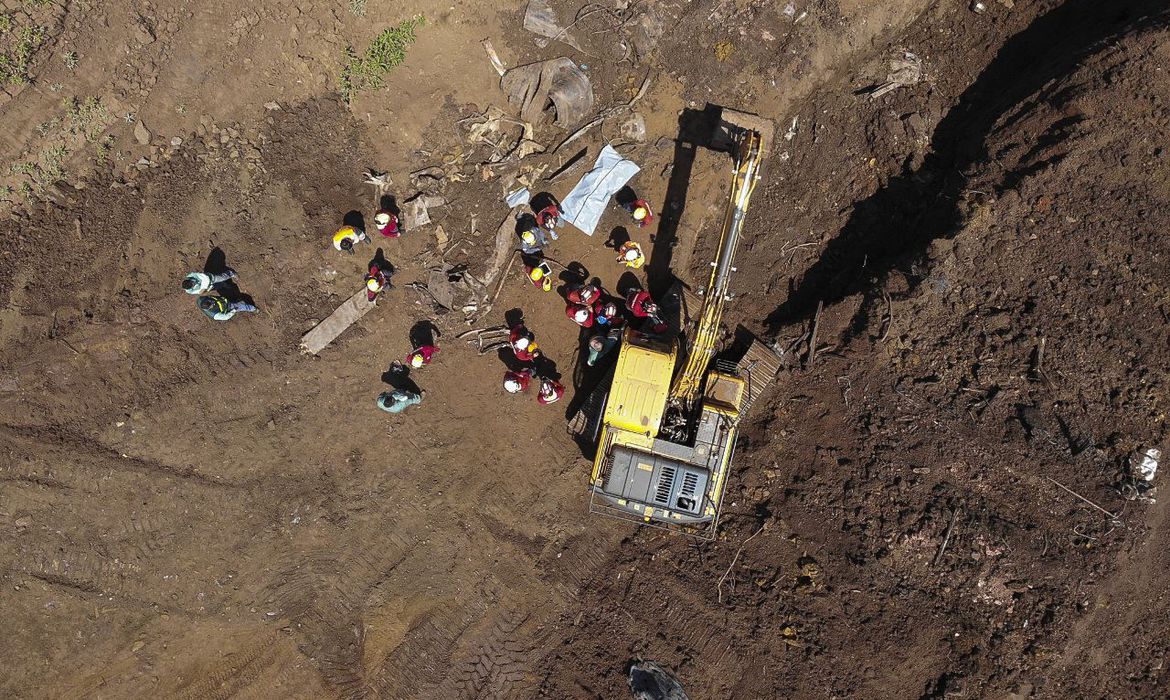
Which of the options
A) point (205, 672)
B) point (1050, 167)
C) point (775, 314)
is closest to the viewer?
point (1050, 167)

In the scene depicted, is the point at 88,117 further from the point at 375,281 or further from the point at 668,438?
the point at 668,438

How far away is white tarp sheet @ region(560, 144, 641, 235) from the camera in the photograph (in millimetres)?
15203

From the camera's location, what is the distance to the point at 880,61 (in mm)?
15094

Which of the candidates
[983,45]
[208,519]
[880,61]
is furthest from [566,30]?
[208,519]

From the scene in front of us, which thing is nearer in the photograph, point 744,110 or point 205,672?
point 205,672

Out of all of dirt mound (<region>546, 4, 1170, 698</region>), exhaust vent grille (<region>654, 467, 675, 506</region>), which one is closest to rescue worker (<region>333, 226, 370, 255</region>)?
exhaust vent grille (<region>654, 467, 675, 506</region>)

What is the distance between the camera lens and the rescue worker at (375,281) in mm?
14500

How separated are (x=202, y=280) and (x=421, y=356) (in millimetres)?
5469

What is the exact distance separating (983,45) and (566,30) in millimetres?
10705

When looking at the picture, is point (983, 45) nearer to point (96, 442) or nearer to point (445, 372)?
point (445, 372)

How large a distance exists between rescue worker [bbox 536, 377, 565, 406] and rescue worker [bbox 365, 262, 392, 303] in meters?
4.77

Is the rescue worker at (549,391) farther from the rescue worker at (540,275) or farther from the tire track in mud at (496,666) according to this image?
the tire track in mud at (496,666)

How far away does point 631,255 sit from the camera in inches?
567

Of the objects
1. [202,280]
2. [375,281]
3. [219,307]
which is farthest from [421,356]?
[202,280]
